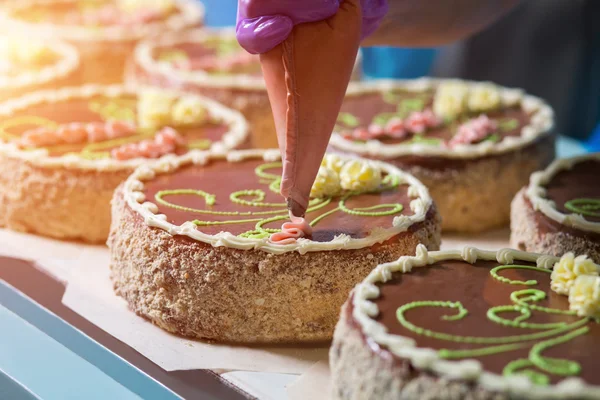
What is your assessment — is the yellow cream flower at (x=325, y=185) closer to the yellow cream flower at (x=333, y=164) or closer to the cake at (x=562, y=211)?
the yellow cream flower at (x=333, y=164)

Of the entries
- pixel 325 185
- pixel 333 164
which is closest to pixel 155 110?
pixel 333 164

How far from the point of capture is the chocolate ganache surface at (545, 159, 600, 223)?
3.00 m

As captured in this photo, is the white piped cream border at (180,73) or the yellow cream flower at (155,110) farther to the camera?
the white piped cream border at (180,73)

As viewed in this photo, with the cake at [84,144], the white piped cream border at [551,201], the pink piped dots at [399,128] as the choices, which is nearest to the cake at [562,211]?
the white piped cream border at [551,201]

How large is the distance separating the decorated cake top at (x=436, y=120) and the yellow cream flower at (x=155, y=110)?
78cm

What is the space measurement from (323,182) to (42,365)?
3.58 feet

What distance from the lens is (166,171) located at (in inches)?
129

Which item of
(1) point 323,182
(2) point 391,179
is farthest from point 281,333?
(2) point 391,179

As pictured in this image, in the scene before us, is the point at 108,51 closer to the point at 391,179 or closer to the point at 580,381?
the point at 391,179

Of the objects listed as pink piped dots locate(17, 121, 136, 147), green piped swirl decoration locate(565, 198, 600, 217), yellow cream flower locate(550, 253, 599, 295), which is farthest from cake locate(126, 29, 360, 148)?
yellow cream flower locate(550, 253, 599, 295)

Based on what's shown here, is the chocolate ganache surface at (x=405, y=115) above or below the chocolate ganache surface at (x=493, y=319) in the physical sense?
above

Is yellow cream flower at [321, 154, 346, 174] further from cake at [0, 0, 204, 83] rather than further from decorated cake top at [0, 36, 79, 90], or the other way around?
cake at [0, 0, 204, 83]

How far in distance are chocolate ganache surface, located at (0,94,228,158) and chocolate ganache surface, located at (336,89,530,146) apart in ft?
2.13

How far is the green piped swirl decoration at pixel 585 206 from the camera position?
2.96 meters
